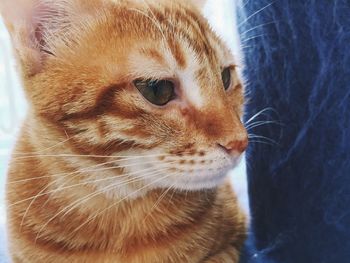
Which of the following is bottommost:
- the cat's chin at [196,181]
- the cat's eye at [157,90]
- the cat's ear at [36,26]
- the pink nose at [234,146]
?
the cat's chin at [196,181]

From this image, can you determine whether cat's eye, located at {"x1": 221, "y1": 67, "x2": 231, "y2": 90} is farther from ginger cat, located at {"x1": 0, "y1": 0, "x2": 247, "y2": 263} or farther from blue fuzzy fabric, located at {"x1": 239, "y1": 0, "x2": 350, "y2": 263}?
blue fuzzy fabric, located at {"x1": 239, "y1": 0, "x2": 350, "y2": 263}

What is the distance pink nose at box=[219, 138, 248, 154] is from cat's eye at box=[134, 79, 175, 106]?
0.10m

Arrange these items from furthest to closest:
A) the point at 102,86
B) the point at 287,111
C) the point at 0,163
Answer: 1. the point at 0,163
2. the point at 287,111
3. the point at 102,86

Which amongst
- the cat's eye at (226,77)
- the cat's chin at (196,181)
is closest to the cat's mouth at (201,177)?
the cat's chin at (196,181)

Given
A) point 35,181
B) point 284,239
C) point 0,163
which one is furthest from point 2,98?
point 284,239

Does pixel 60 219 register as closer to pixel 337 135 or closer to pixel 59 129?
pixel 59 129

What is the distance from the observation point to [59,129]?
74 centimetres

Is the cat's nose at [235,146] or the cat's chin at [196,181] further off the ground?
the cat's nose at [235,146]

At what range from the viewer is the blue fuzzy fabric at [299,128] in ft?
2.72

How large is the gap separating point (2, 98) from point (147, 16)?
523 millimetres

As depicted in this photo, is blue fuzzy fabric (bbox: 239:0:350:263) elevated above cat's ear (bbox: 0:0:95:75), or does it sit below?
below

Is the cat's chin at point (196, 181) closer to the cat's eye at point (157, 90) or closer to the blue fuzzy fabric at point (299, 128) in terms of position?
the cat's eye at point (157, 90)

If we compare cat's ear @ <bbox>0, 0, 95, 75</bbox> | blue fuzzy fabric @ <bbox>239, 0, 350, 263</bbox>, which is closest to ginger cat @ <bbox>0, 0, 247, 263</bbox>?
cat's ear @ <bbox>0, 0, 95, 75</bbox>

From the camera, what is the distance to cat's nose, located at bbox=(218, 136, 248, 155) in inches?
28.1
